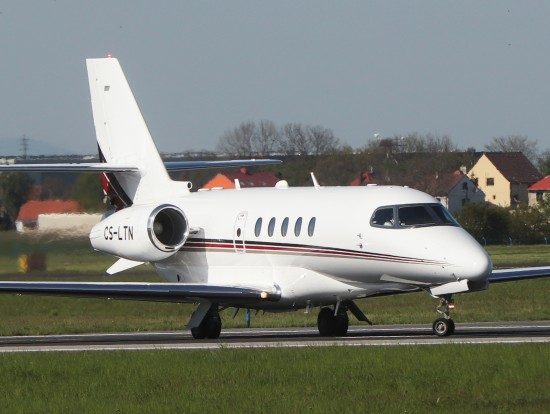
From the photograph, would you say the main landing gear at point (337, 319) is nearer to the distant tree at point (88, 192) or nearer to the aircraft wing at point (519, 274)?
the aircraft wing at point (519, 274)

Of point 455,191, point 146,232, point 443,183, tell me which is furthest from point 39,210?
point 455,191

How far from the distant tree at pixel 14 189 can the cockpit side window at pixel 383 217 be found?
52.6ft

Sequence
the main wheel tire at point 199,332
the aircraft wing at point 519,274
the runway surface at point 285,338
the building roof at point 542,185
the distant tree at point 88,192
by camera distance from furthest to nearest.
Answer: the building roof at point 542,185
the distant tree at point 88,192
the main wheel tire at point 199,332
the aircraft wing at point 519,274
the runway surface at point 285,338

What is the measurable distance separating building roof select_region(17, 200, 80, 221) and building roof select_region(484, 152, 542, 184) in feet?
293

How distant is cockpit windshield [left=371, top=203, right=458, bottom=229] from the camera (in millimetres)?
24234

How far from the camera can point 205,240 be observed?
28281 mm

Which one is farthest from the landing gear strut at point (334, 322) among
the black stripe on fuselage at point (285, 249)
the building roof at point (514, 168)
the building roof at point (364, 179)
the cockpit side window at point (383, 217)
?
the building roof at point (514, 168)

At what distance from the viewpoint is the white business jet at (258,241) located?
79.1 ft

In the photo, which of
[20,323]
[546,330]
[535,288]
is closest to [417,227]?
[546,330]

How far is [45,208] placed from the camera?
37.1 meters

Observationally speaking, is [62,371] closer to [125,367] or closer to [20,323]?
[125,367]

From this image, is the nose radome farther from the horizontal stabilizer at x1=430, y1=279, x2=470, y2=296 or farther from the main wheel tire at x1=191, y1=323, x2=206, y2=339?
the main wheel tire at x1=191, y1=323, x2=206, y2=339

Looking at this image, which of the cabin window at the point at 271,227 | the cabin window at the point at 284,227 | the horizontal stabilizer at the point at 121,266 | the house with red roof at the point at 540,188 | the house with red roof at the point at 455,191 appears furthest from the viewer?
the house with red roof at the point at 540,188

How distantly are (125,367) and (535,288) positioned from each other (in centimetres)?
2881
